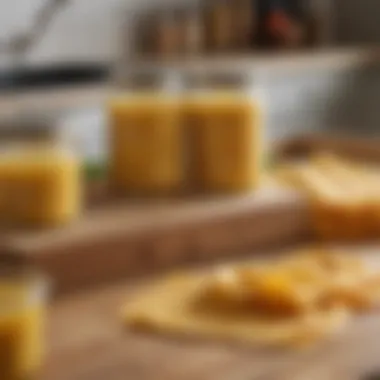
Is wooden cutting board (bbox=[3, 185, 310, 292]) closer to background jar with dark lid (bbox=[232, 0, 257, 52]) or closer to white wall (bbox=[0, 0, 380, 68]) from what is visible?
white wall (bbox=[0, 0, 380, 68])

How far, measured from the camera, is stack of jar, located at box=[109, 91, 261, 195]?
1.08m

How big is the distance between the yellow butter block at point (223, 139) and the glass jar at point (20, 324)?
1.39ft

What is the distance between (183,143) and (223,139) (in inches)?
1.6

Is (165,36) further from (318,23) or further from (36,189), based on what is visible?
(36,189)

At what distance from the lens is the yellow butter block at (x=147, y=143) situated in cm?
107

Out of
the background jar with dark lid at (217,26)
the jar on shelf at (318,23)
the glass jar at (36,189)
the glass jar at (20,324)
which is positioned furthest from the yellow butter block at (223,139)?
the jar on shelf at (318,23)

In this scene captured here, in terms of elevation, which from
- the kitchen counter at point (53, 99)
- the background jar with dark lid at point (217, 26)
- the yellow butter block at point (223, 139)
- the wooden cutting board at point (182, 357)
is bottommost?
the wooden cutting board at point (182, 357)

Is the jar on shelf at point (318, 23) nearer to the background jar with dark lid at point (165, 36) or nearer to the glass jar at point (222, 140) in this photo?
the background jar with dark lid at point (165, 36)

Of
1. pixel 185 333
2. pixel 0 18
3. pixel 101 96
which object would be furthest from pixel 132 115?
pixel 0 18

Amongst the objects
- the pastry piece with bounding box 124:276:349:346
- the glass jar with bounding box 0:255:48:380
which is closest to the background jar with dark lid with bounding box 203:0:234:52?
the pastry piece with bounding box 124:276:349:346

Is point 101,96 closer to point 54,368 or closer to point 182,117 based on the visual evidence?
point 182,117

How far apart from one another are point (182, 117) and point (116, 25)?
34.6 inches

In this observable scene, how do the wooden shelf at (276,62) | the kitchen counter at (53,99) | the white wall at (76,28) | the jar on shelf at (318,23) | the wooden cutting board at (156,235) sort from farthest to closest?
1. the jar on shelf at (318,23)
2. the wooden shelf at (276,62)
3. the white wall at (76,28)
4. the kitchen counter at (53,99)
5. the wooden cutting board at (156,235)

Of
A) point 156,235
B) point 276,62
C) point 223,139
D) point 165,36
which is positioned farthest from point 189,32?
point 156,235
